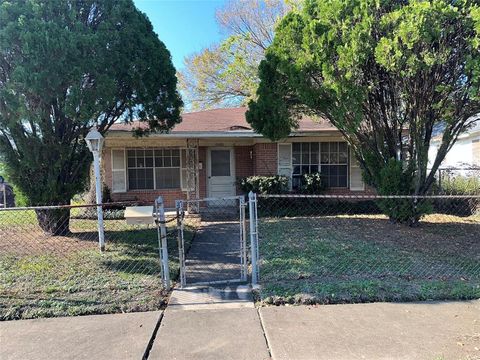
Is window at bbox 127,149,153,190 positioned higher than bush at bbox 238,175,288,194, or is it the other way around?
window at bbox 127,149,153,190

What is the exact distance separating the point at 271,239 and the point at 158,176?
6.73 metres

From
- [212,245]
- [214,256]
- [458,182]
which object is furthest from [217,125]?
[458,182]

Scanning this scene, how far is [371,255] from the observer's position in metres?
6.28

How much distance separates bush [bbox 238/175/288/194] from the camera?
1145 cm

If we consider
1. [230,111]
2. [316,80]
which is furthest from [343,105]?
[230,111]

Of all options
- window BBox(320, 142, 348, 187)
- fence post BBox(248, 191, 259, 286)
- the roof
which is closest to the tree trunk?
the roof

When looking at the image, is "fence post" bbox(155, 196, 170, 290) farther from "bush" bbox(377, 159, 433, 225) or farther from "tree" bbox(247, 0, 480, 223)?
"bush" bbox(377, 159, 433, 225)

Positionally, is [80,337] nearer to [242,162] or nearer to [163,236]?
[163,236]

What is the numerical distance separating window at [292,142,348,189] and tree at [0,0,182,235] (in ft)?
17.9

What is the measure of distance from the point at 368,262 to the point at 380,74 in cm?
386

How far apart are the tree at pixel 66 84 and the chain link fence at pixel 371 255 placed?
3.91 m

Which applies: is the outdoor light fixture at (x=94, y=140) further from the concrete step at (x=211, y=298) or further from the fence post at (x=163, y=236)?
the concrete step at (x=211, y=298)

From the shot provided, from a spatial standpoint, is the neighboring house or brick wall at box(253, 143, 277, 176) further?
the neighboring house

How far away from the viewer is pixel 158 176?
13.2 m
